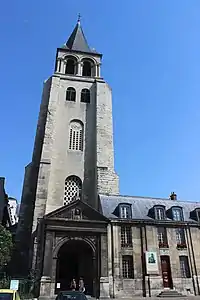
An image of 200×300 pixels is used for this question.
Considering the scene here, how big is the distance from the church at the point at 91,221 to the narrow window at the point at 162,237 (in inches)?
2.6

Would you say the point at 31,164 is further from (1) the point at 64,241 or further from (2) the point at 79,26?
(2) the point at 79,26

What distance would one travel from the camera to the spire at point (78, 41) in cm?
3575

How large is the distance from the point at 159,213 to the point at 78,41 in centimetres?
2731

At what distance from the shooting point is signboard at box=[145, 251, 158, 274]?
60.8 ft

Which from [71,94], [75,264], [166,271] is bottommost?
[166,271]

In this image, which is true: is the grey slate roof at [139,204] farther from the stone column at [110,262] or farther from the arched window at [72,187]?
the arched window at [72,187]

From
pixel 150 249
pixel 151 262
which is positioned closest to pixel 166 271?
pixel 151 262

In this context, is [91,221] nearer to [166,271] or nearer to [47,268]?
[47,268]

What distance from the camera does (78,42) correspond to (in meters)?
37.2

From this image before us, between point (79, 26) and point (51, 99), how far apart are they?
778 inches

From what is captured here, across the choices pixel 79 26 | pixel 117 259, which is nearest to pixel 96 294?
pixel 117 259

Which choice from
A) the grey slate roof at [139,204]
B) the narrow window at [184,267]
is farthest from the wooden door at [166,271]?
the grey slate roof at [139,204]

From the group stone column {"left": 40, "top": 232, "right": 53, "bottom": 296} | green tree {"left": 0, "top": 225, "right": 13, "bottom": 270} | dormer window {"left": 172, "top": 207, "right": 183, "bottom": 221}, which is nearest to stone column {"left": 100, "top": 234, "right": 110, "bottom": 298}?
stone column {"left": 40, "top": 232, "right": 53, "bottom": 296}

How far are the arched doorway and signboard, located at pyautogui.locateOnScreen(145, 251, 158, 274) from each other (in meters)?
3.97
